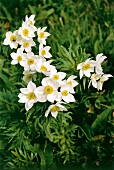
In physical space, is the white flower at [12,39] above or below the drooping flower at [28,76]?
above

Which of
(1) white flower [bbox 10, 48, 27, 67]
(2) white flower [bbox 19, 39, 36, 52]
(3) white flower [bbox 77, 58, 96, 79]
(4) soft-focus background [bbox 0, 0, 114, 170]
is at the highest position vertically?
(2) white flower [bbox 19, 39, 36, 52]

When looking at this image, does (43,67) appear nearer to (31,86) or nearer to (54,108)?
(31,86)

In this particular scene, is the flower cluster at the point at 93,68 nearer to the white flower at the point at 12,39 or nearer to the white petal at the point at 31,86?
the white petal at the point at 31,86

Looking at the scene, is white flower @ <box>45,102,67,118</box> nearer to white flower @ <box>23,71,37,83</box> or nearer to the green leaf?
white flower @ <box>23,71,37,83</box>

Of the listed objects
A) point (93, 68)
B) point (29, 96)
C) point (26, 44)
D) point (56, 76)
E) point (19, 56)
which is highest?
point (26, 44)

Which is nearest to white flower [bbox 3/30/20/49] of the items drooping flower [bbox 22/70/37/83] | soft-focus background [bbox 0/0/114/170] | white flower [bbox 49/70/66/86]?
soft-focus background [bbox 0/0/114/170]

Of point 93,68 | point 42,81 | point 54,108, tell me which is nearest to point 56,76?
point 42,81

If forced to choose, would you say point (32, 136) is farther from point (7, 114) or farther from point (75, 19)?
point (75, 19)

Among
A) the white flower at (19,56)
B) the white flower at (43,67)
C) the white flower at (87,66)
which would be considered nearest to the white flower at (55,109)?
the white flower at (43,67)

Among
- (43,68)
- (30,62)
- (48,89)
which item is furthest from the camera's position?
(30,62)
